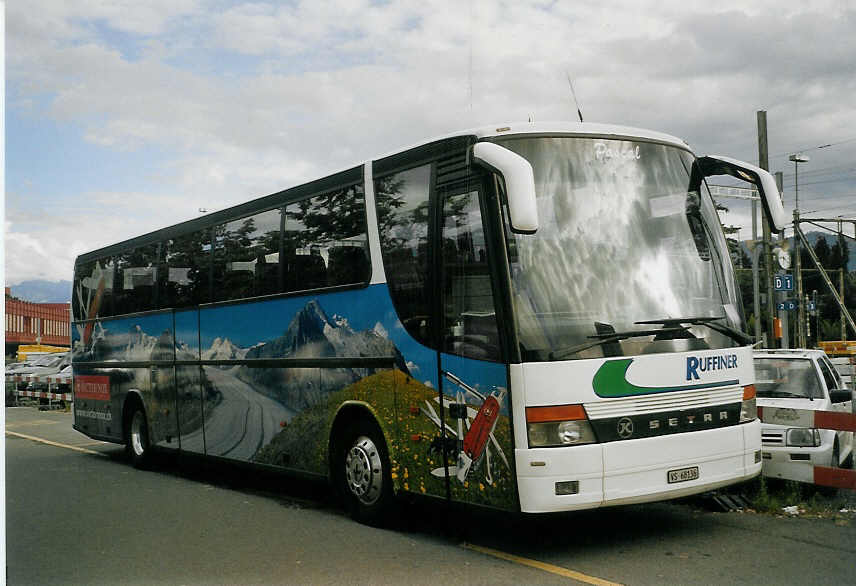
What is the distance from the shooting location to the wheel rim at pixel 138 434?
14375 millimetres

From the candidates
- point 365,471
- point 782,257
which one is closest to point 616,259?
point 365,471

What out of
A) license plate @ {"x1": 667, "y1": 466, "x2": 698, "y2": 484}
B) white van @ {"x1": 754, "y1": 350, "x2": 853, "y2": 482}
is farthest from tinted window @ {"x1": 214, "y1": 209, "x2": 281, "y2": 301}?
white van @ {"x1": 754, "y1": 350, "x2": 853, "y2": 482}

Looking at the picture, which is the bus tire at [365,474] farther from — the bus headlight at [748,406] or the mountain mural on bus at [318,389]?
the bus headlight at [748,406]

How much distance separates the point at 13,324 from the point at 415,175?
58461 mm

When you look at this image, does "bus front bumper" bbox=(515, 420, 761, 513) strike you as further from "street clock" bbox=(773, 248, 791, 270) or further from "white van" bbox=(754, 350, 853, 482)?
"street clock" bbox=(773, 248, 791, 270)

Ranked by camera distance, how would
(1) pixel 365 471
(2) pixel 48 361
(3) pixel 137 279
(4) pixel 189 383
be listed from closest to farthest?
1. (1) pixel 365 471
2. (4) pixel 189 383
3. (3) pixel 137 279
4. (2) pixel 48 361

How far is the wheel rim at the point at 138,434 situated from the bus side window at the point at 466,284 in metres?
8.10

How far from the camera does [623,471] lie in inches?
272

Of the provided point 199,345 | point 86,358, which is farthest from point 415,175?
point 86,358

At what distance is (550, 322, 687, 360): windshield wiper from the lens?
6.89 m

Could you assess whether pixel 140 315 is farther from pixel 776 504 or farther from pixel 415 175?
pixel 776 504

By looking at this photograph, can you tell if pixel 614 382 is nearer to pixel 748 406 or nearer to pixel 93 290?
pixel 748 406

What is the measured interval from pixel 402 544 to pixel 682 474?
233 cm

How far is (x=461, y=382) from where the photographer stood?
7.52 metres
